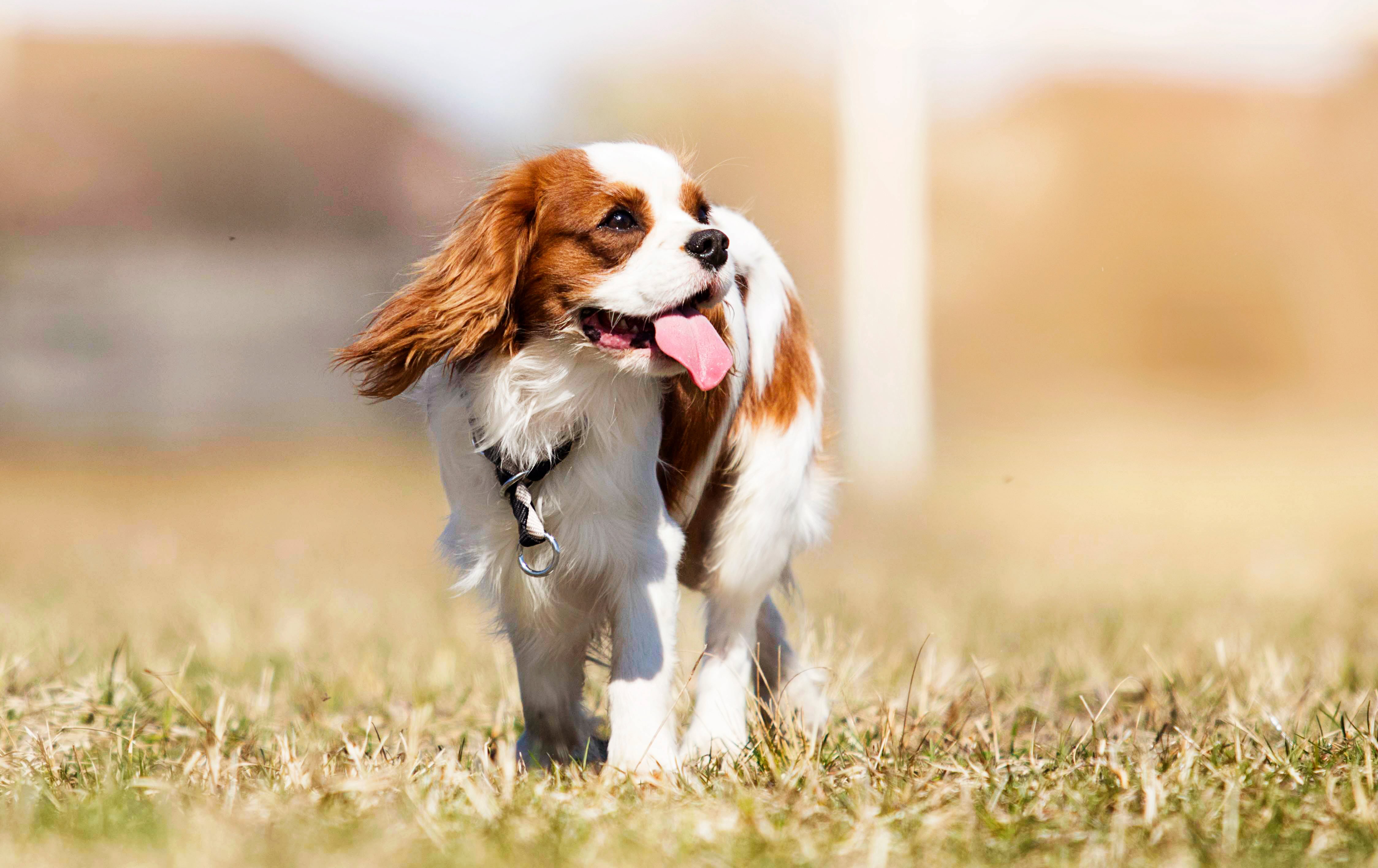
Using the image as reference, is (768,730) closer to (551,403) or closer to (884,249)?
(551,403)

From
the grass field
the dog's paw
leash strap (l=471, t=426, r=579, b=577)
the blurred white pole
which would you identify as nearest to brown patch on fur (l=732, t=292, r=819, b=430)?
leash strap (l=471, t=426, r=579, b=577)

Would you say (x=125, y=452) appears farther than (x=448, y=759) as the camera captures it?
Yes

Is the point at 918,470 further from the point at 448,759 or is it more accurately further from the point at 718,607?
the point at 448,759

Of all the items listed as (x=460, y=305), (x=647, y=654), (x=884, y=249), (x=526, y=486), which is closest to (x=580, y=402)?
(x=526, y=486)

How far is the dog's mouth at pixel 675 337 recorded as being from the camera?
2.69 meters

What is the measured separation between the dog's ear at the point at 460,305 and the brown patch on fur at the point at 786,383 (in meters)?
0.59

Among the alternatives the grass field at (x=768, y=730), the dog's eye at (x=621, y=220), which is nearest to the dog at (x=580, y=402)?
the dog's eye at (x=621, y=220)

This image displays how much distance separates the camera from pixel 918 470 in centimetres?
1177

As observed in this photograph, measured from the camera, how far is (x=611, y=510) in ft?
9.23

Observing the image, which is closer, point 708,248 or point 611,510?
point 708,248

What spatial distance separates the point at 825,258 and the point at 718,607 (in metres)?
15.8

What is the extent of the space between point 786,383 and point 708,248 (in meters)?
0.63

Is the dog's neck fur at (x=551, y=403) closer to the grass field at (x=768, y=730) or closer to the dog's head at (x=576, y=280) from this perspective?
the dog's head at (x=576, y=280)

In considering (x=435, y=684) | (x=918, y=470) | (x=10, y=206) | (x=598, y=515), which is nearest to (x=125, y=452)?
(x=10, y=206)
